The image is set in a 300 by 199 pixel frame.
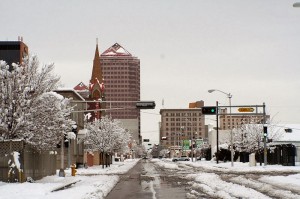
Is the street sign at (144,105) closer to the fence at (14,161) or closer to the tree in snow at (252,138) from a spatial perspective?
the fence at (14,161)

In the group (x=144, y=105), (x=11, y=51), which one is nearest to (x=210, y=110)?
(x=144, y=105)

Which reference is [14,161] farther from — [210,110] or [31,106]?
[210,110]

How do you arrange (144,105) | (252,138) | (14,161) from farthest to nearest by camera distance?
(252,138) → (144,105) → (14,161)

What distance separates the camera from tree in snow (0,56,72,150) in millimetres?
31850

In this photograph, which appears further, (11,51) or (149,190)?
(11,51)

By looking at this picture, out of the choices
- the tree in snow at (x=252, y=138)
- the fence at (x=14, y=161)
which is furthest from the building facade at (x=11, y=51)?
the fence at (x=14, y=161)

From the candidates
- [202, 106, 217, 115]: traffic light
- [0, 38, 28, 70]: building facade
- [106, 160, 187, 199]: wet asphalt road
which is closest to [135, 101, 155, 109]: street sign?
[106, 160, 187, 199]: wet asphalt road

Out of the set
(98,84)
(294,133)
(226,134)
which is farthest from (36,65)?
(226,134)

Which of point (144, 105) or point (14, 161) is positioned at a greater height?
point (144, 105)

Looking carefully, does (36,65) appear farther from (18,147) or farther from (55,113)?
(18,147)

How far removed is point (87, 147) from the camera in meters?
91.5

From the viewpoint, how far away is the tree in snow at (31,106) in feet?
104

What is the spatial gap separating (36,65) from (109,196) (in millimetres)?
15101

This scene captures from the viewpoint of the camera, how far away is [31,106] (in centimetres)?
3275
